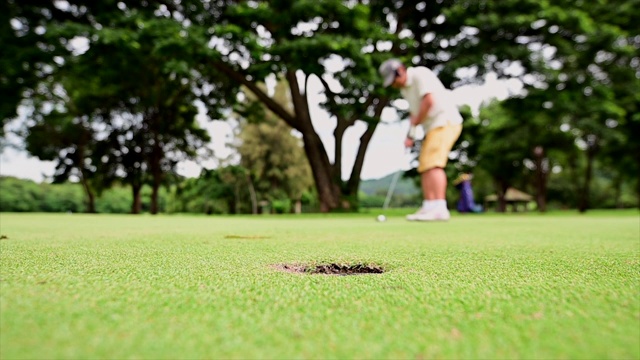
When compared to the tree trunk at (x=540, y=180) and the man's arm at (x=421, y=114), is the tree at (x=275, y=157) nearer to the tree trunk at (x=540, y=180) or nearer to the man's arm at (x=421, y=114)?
the tree trunk at (x=540, y=180)

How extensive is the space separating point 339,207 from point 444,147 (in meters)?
6.50

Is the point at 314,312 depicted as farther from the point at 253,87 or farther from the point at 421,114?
the point at 253,87

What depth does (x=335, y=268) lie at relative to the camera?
5.65 ft

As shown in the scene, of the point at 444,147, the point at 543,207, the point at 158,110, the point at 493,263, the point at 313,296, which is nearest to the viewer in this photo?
the point at 313,296

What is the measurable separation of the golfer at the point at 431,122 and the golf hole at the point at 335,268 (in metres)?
4.58

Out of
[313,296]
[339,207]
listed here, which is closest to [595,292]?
[313,296]

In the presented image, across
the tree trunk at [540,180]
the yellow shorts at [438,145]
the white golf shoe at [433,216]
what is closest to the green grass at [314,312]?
the yellow shorts at [438,145]

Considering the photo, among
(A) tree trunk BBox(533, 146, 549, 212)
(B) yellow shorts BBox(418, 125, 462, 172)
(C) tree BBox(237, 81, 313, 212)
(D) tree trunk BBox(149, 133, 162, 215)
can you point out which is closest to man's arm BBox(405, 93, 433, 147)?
(B) yellow shorts BBox(418, 125, 462, 172)

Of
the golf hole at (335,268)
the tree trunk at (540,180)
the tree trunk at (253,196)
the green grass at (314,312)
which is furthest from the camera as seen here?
the tree trunk at (253,196)

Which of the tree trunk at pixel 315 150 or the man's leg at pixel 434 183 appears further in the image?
the tree trunk at pixel 315 150

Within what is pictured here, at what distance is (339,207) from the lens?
40.3 feet

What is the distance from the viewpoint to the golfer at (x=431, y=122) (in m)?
6.00

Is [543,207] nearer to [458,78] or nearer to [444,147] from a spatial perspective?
[458,78]

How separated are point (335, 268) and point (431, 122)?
15.6ft
